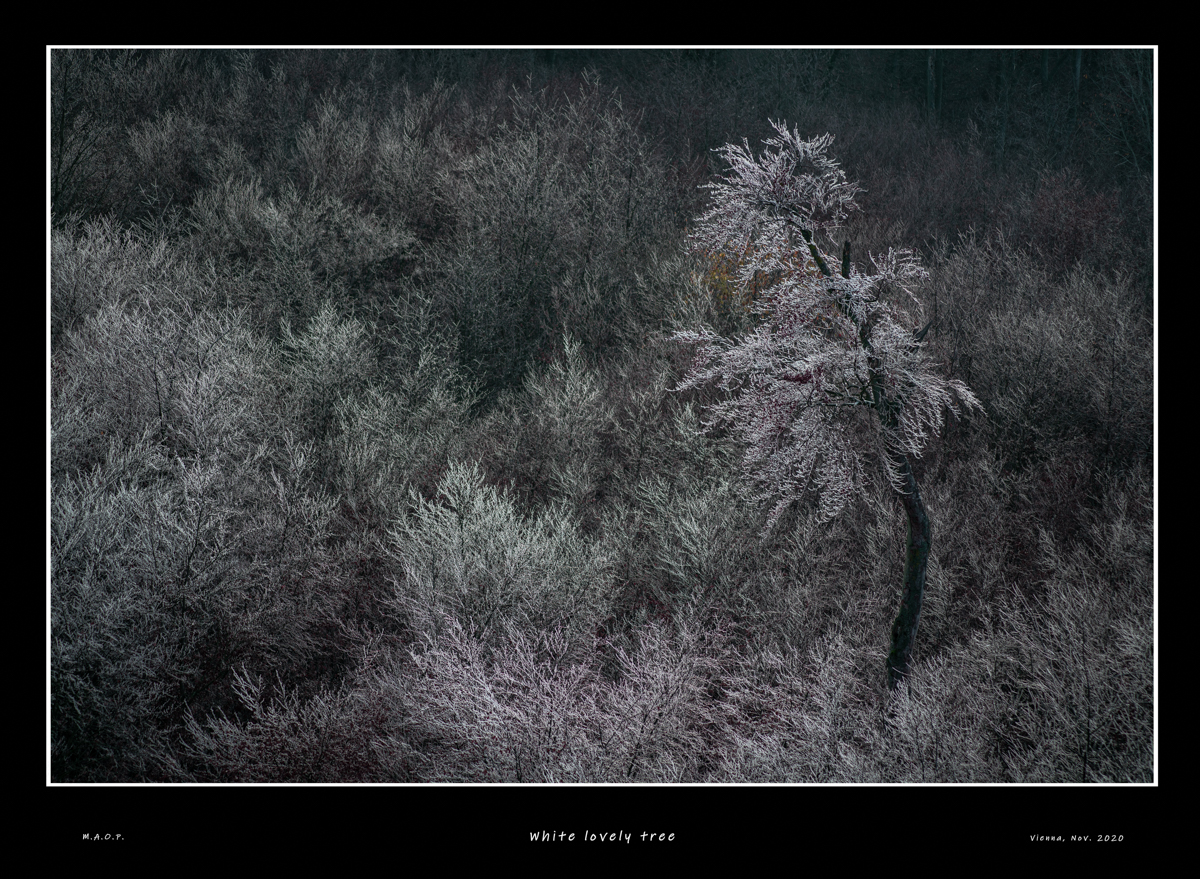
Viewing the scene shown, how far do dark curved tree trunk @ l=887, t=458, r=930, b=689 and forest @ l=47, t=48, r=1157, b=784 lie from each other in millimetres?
255

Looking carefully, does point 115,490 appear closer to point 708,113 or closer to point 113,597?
point 113,597

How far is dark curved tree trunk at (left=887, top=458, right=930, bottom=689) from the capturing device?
255 inches

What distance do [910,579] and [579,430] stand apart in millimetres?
7065

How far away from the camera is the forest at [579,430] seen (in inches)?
245

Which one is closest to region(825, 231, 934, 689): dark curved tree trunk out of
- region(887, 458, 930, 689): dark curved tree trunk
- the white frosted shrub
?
region(887, 458, 930, 689): dark curved tree trunk

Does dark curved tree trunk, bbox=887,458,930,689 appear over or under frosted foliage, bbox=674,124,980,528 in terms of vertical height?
under

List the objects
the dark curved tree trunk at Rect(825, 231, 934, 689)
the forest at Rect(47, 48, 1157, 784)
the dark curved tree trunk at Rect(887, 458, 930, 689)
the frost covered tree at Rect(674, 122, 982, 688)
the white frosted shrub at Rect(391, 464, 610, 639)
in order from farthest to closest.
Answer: the white frosted shrub at Rect(391, 464, 610, 639), the dark curved tree trunk at Rect(887, 458, 930, 689), the forest at Rect(47, 48, 1157, 784), the dark curved tree trunk at Rect(825, 231, 934, 689), the frost covered tree at Rect(674, 122, 982, 688)

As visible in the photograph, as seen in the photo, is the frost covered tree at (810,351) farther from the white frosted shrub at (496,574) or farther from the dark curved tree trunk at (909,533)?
the white frosted shrub at (496,574)

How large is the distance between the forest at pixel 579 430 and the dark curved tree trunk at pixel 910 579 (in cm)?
26

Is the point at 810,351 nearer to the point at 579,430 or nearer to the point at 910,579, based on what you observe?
the point at 910,579

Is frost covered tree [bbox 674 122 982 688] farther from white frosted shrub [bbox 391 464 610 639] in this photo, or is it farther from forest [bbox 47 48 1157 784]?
white frosted shrub [bbox 391 464 610 639]

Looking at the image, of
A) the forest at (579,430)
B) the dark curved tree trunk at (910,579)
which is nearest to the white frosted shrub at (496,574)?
the forest at (579,430)

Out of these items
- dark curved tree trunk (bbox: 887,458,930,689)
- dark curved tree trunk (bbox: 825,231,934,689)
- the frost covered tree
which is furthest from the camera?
dark curved tree trunk (bbox: 887,458,930,689)

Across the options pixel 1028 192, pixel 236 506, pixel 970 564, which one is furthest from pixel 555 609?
pixel 1028 192
